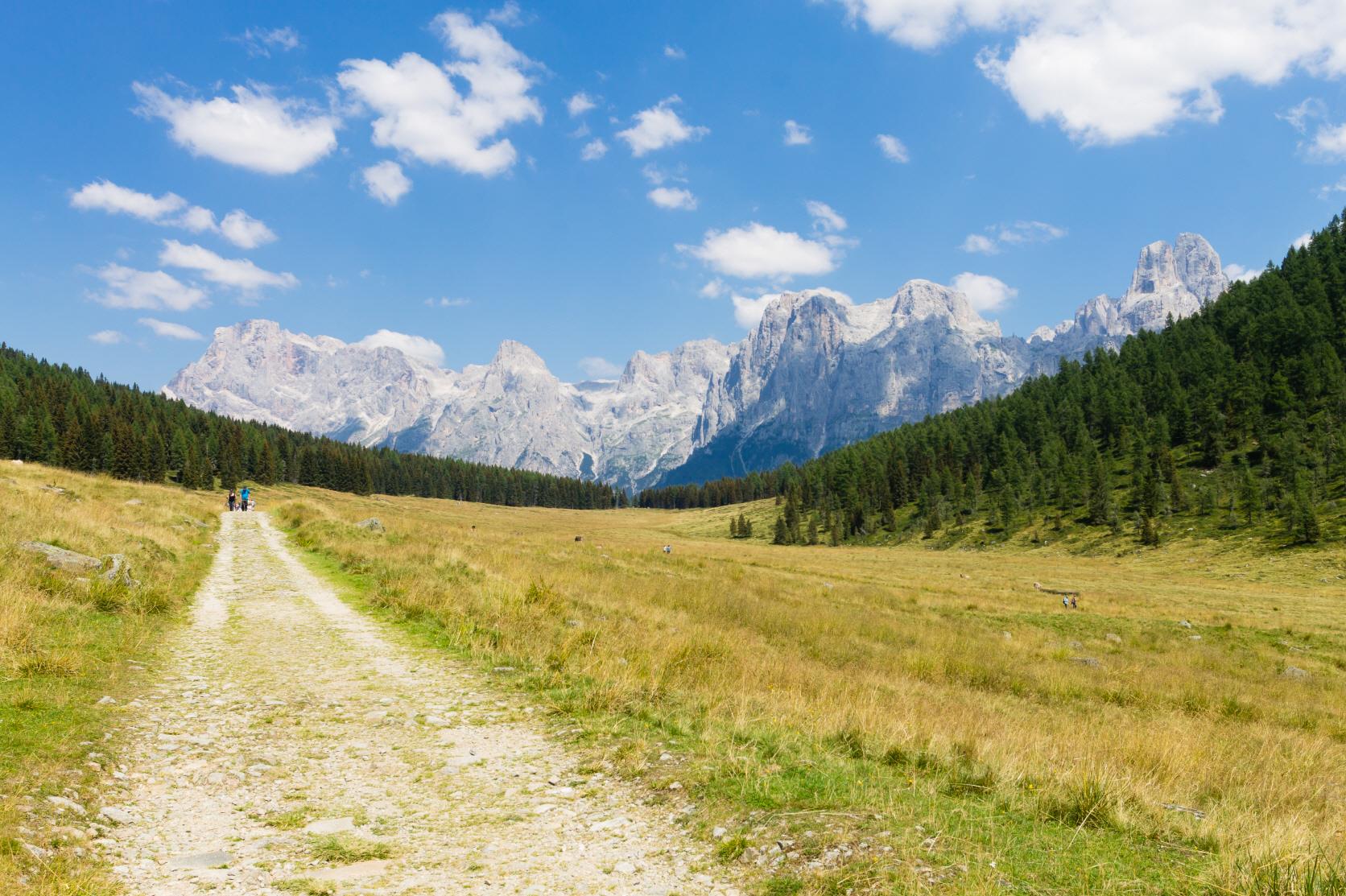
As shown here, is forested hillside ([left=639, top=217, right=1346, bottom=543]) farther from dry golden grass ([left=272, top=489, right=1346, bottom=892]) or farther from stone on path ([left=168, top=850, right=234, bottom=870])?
stone on path ([left=168, top=850, right=234, bottom=870])

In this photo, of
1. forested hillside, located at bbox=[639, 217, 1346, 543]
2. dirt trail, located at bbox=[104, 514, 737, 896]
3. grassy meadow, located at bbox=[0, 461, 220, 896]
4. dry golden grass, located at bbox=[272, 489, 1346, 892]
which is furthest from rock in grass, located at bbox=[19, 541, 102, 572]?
forested hillside, located at bbox=[639, 217, 1346, 543]

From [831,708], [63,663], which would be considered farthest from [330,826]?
[831,708]

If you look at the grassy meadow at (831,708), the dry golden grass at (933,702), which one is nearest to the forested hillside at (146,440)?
the grassy meadow at (831,708)

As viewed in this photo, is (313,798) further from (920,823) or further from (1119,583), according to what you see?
(1119,583)

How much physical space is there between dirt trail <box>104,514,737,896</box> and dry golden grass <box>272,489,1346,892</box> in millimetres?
914

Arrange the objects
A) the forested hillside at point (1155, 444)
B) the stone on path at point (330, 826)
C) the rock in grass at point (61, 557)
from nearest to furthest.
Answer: the stone on path at point (330, 826) < the rock in grass at point (61, 557) < the forested hillside at point (1155, 444)

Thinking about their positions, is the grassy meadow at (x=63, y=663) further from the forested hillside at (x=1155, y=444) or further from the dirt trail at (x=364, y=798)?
the forested hillside at (x=1155, y=444)

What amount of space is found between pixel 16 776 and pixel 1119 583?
66.5m

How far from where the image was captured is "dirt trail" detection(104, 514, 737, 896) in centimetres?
498

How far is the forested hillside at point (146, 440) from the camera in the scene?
11262 centimetres

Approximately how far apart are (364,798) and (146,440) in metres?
149

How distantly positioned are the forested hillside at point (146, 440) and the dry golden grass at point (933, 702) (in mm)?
115125

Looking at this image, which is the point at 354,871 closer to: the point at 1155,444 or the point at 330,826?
the point at 330,826

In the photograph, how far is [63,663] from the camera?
8891 millimetres
